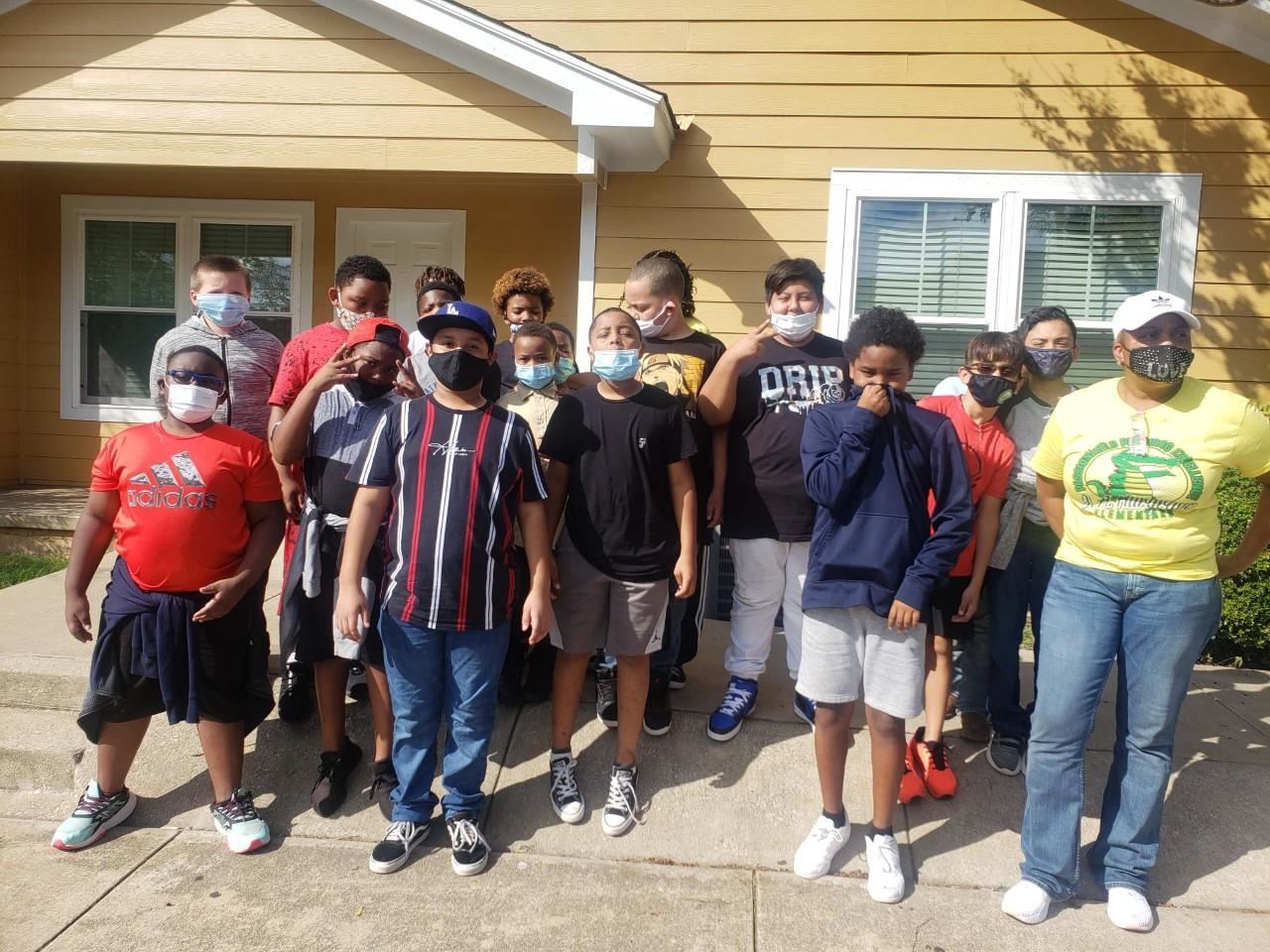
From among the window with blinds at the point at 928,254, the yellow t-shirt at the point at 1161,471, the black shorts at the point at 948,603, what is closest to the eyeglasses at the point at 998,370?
the yellow t-shirt at the point at 1161,471

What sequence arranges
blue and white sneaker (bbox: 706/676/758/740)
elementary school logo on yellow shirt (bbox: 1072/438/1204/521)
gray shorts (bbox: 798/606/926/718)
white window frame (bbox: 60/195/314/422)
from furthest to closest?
white window frame (bbox: 60/195/314/422)
blue and white sneaker (bbox: 706/676/758/740)
gray shorts (bbox: 798/606/926/718)
elementary school logo on yellow shirt (bbox: 1072/438/1204/521)

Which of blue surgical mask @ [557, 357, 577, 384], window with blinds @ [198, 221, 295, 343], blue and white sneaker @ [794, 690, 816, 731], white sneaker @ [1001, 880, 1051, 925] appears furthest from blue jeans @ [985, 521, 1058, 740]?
window with blinds @ [198, 221, 295, 343]

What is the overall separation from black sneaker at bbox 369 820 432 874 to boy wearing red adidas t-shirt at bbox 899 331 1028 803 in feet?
5.51

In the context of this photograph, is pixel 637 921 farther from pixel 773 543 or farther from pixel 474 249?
pixel 474 249

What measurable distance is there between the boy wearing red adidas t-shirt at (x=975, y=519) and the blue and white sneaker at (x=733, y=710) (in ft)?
2.15

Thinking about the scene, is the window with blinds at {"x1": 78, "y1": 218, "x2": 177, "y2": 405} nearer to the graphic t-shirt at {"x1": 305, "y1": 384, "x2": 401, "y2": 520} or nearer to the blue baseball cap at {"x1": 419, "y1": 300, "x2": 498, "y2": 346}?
the graphic t-shirt at {"x1": 305, "y1": 384, "x2": 401, "y2": 520}

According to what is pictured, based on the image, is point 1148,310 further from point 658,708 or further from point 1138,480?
point 658,708

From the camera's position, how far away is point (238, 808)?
3068mm

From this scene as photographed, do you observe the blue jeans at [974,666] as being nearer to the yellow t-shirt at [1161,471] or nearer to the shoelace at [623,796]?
the yellow t-shirt at [1161,471]

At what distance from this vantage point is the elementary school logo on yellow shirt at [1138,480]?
8.32ft

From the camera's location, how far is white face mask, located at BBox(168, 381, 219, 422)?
2.93 m

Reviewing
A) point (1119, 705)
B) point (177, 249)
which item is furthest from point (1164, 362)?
point (177, 249)

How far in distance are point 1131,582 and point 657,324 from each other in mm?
1873

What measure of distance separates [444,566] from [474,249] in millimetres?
4654
